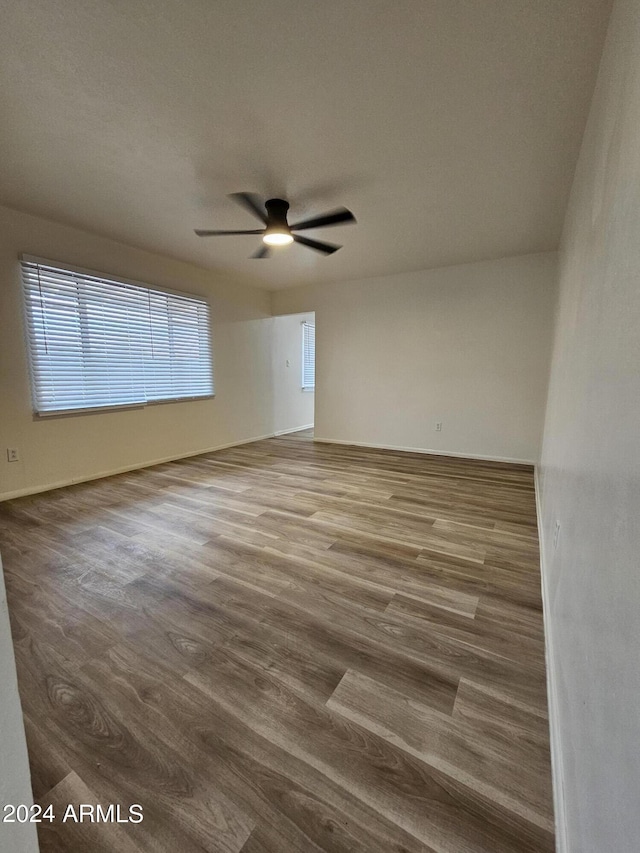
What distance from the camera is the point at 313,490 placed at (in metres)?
3.31

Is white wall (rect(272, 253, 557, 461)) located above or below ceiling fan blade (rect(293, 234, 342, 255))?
below

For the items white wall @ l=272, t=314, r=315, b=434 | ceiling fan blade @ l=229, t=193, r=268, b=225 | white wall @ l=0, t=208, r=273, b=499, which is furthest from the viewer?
white wall @ l=272, t=314, r=315, b=434

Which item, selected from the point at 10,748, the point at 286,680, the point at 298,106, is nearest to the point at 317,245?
the point at 298,106

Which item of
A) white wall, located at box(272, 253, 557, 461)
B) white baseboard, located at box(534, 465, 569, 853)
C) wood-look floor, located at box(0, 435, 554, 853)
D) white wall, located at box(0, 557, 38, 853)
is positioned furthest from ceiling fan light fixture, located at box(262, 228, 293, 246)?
white baseboard, located at box(534, 465, 569, 853)

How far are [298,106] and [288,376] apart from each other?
465 centimetres

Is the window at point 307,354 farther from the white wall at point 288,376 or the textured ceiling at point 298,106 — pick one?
the textured ceiling at point 298,106

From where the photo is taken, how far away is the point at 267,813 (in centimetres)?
89

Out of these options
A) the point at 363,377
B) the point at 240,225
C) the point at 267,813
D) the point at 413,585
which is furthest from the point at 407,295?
the point at 267,813

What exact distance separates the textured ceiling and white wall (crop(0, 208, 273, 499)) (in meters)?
0.43

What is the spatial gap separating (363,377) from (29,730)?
183 inches

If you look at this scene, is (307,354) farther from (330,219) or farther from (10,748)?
(10,748)

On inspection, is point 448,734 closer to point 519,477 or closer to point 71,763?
point 71,763

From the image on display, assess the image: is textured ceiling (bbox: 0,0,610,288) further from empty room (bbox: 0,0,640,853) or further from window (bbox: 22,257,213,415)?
window (bbox: 22,257,213,415)

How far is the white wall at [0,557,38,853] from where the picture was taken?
513 millimetres
